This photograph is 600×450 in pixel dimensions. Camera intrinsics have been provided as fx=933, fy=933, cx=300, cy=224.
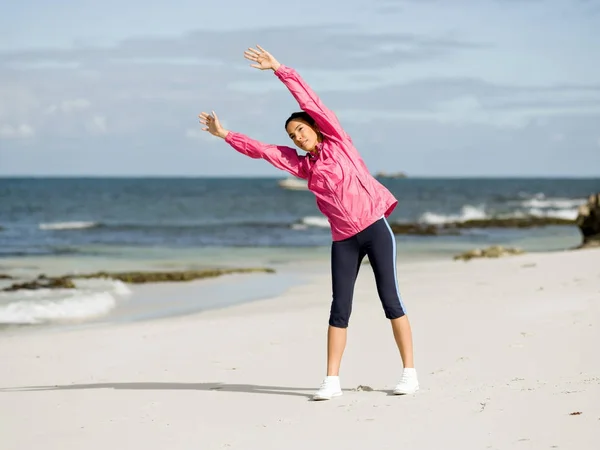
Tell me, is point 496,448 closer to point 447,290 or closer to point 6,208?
point 447,290

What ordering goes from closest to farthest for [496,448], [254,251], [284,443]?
1. [496,448]
2. [284,443]
3. [254,251]

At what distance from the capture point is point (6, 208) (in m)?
58.2

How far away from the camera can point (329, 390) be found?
5773mm

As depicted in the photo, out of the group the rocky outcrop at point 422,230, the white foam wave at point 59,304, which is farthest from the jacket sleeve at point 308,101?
the rocky outcrop at point 422,230

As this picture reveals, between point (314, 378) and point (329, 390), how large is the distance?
3.47 ft

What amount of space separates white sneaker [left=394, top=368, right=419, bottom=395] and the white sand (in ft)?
0.33

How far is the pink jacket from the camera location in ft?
18.4

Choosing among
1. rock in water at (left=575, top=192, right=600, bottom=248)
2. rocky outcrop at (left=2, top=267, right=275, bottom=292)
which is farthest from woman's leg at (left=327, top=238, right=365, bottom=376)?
rock in water at (left=575, top=192, right=600, bottom=248)

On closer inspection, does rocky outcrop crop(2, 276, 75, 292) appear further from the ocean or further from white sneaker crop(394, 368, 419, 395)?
white sneaker crop(394, 368, 419, 395)

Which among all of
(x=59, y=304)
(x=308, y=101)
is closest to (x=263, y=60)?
(x=308, y=101)

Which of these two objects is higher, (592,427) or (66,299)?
(592,427)

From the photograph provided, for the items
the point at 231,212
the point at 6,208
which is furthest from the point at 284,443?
the point at 6,208

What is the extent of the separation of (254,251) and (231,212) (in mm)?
29468

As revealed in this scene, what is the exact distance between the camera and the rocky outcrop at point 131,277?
52.5ft
